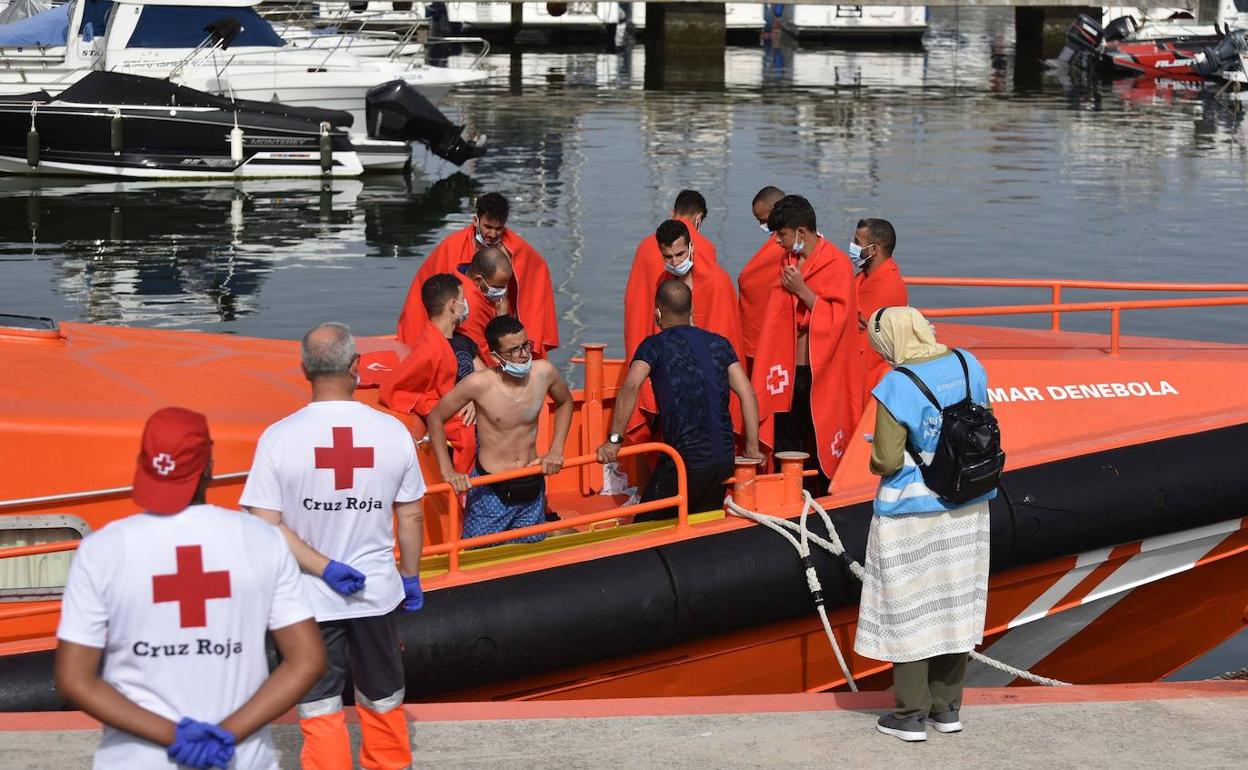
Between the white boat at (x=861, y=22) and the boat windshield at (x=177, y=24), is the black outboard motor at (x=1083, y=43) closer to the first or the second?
the white boat at (x=861, y=22)

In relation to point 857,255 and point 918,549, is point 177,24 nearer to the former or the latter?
point 857,255

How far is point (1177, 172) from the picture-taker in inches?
1094

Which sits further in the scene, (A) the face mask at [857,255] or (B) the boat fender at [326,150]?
(B) the boat fender at [326,150]

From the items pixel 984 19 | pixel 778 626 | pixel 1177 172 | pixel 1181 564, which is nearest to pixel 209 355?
pixel 778 626

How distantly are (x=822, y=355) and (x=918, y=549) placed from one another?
2.05 metres

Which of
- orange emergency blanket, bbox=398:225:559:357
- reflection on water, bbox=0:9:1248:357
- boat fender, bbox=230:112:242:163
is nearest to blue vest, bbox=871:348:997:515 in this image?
orange emergency blanket, bbox=398:225:559:357

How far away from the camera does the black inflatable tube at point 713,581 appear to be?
586 centimetres

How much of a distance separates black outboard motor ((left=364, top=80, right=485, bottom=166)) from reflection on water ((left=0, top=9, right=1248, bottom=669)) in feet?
2.22

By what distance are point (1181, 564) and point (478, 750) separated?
365 centimetres

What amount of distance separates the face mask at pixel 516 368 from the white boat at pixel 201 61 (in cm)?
2086

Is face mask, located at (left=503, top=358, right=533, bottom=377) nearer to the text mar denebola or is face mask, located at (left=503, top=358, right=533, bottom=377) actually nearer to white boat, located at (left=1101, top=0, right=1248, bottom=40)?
the text mar denebola

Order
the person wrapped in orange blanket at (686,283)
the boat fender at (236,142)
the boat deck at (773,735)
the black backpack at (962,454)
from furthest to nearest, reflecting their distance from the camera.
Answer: the boat fender at (236,142) < the person wrapped in orange blanket at (686,283) < the boat deck at (773,735) < the black backpack at (962,454)

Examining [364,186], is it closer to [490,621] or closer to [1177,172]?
[1177,172]

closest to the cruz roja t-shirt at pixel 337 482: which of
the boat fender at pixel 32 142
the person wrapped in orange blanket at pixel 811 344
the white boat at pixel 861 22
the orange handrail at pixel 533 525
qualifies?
the orange handrail at pixel 533 525
